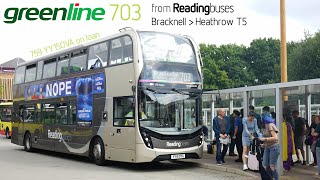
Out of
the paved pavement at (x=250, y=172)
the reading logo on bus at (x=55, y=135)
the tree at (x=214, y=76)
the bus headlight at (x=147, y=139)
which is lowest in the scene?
the paved pavement at (x=250, y=172)

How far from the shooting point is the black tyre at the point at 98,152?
13765mm

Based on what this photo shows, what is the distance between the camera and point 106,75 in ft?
44.6

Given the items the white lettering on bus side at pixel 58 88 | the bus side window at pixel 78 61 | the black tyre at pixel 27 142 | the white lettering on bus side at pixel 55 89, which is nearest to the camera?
the bus side window at pixel 78 61

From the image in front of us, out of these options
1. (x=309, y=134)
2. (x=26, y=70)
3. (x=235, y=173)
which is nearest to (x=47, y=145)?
(x=26, y=70)

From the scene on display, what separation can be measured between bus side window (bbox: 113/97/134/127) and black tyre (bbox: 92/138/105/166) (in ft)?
3.76

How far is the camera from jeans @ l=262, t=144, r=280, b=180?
28.5ft

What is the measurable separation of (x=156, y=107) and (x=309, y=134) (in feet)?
14.9

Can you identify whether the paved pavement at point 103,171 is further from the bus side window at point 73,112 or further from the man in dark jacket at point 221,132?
the bus side window at point 73,112

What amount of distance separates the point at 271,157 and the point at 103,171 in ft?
18.5

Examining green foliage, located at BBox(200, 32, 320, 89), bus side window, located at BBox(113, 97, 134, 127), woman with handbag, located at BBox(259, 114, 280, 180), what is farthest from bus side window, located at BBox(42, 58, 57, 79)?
green foliage, located at BBox(200, 32, 320, 89)

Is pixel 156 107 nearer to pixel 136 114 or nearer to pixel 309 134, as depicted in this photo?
pixel 136 114

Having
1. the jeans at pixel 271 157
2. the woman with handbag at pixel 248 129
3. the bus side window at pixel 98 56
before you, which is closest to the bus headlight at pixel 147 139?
the woman with handbag at pixel 248 129

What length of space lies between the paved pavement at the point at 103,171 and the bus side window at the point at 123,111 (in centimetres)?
145

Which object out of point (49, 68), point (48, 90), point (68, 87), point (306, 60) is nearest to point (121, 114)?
point (68, 87)
